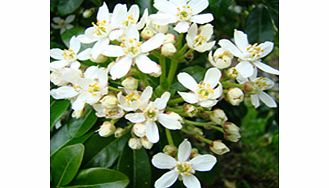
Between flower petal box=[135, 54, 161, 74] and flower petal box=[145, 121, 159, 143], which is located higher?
flower petal box=[135, 54, 161, 74]

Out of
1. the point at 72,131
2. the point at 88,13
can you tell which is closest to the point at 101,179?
the point at 72,131

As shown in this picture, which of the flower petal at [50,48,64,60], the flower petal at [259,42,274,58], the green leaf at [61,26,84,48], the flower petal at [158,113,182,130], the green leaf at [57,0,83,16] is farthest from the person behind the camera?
the green leaf at [57,0,83,16]

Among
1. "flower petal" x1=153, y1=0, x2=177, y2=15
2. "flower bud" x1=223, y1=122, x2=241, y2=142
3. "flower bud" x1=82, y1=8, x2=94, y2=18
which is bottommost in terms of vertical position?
"flower bud" x1=223, y1=122, x2=241, y2=142

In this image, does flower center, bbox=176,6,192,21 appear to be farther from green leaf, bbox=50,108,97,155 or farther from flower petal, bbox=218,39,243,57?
green leaf, bbox=50,108,97,155

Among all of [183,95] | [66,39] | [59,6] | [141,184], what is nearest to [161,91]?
[183,95]

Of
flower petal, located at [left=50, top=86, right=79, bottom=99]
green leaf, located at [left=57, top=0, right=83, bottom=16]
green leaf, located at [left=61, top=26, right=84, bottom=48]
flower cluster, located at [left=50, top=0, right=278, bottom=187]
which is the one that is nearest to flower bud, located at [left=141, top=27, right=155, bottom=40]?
flower cluster, located at [left=50, top=0, right=278, bottom=187]

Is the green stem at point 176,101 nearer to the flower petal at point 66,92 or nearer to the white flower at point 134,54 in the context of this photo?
the white flower at point 134,54

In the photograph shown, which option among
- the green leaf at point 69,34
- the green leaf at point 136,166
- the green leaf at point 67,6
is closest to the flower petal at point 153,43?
the green leaf at point 136,166
